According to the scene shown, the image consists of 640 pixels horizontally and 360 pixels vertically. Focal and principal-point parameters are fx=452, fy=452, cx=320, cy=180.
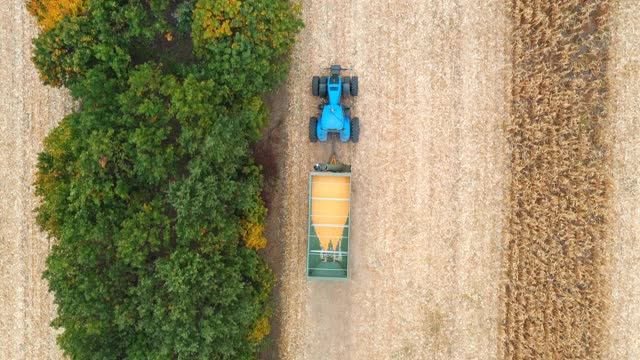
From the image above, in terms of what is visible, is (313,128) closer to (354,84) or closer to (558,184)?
(354,84)

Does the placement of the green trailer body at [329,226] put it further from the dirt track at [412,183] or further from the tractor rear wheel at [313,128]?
the tractor rear wheel at [313,128]

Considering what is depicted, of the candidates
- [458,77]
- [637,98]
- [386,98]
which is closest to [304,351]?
[386,98]

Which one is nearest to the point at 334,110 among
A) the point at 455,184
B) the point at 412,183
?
the point at 412,183

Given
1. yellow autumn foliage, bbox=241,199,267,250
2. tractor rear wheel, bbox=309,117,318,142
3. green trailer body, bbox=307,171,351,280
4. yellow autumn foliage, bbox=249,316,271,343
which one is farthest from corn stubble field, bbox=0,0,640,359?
yellow autumn foliage, bbox=241,199,267,250

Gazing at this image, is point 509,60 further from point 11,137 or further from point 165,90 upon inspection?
point 11,137

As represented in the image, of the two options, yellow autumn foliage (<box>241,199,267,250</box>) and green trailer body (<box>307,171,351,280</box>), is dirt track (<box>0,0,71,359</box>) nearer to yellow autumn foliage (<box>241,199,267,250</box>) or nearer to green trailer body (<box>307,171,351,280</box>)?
yellow autumn foliage (<box>241,199,267,250</box>)

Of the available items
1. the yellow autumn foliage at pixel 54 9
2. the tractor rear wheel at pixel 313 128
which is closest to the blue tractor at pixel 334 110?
the tractor rear wheel at pixel 313 128
